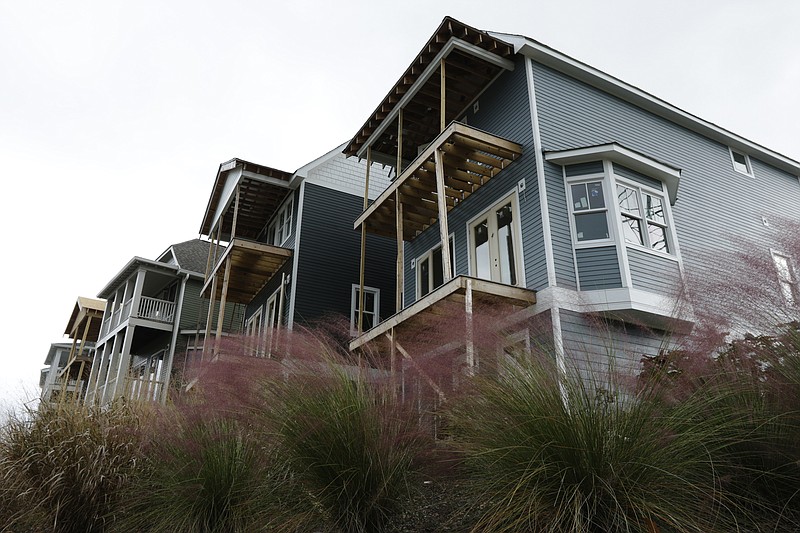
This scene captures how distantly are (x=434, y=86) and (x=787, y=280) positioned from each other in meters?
8.65

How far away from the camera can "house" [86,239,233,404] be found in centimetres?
2136

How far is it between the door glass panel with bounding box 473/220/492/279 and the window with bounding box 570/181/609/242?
1.86m

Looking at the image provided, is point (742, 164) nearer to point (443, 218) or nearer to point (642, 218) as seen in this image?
point (642, 218)

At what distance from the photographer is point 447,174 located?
11.3 m

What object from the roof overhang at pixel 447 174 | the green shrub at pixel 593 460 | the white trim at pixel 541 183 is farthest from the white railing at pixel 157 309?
the green shrub at pixel 593 460

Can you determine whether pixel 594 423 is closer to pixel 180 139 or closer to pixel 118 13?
pixel 118 13

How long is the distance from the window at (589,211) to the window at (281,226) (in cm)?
935

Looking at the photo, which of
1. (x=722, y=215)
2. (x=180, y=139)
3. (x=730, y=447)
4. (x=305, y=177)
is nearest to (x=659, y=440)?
(x=730, y=447)

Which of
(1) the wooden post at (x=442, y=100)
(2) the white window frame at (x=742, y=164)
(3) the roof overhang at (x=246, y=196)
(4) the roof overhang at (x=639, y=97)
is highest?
(3) the roof overhang at (x=246, y=196)

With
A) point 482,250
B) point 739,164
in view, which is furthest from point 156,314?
point 739,164

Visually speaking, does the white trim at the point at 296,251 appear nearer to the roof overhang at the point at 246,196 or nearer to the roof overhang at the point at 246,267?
the roof overhang at the point at 246,267

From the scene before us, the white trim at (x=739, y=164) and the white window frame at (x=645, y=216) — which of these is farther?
the white trim at (x=739, y=164)

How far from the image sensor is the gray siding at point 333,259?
15.7 meters

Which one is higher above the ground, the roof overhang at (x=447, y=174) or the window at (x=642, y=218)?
the roof overhang at (x=447, y=174)
